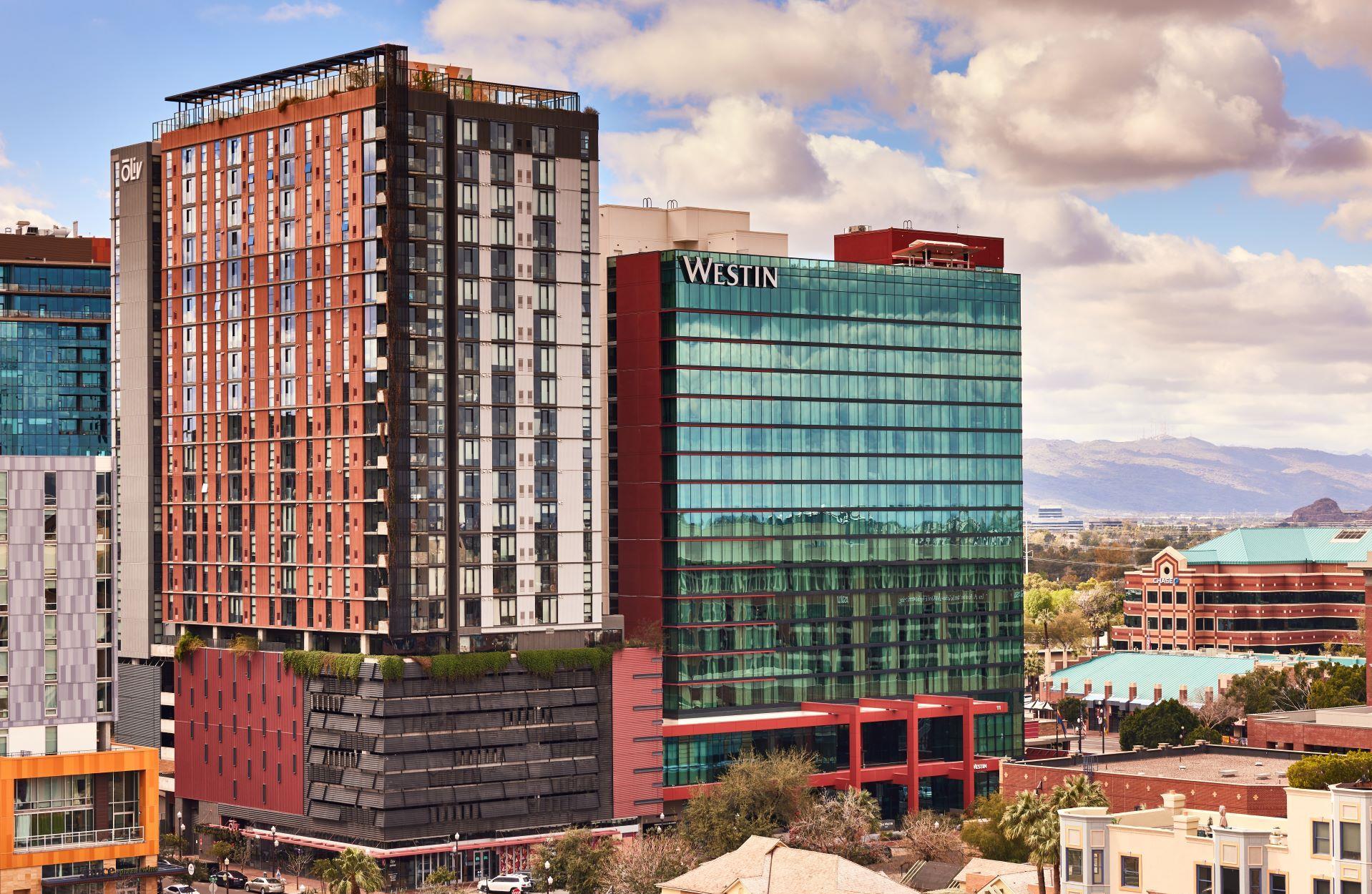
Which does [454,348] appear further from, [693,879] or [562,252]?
[693,879]

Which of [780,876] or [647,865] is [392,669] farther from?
[780,876]

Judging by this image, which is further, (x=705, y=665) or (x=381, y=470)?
(x=705, y=665)

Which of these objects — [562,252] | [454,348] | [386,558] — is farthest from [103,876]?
[562,252]

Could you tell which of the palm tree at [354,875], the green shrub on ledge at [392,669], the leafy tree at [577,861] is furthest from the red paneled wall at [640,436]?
the palm tree at [354,875]

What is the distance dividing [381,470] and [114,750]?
37393 millimetres

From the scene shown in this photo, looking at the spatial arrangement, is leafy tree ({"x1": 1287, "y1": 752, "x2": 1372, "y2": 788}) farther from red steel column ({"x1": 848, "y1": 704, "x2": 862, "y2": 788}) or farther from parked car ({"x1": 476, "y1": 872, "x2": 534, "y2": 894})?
red steel column ({"x1": 848, "y1": 704, "x2": 862, "y2": 788})

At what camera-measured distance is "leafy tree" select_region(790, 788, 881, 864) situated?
16462cm

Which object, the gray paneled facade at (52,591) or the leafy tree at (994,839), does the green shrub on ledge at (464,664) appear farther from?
the leafy tree at (994,839)

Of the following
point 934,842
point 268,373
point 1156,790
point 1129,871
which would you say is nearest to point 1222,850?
point 1129,871

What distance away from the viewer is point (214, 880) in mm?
172625

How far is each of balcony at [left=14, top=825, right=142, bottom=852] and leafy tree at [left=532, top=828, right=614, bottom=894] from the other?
3103 centimetres

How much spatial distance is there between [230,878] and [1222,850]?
92998 millimetres

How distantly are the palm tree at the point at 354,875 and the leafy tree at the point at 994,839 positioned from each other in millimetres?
44295

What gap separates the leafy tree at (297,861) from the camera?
171750mm
